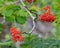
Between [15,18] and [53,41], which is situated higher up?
[15,18]

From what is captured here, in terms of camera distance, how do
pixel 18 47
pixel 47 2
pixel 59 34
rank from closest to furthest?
pixel 18 47 → pixel 59 34 → pixel 47 2

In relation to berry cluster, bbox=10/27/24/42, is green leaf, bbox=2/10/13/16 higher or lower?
higher

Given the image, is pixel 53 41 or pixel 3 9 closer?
pixel 53 41

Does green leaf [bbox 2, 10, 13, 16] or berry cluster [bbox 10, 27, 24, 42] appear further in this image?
green leaf [bbox 2, 10, 13, 16]

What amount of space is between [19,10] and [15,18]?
0.14 m

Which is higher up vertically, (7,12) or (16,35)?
(7,12)

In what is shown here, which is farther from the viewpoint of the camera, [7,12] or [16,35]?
[7,12]

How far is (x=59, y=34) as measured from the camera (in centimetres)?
441

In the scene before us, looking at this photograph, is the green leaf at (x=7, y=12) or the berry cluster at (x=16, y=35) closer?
the berry cluster at (x=16, y=35)

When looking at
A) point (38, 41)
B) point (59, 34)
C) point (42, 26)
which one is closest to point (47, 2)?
point (59, 34)

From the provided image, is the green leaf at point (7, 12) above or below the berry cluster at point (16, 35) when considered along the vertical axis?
above

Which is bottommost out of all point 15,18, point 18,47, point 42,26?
point 42,26

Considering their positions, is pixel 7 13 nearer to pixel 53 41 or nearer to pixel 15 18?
pixel 15 18

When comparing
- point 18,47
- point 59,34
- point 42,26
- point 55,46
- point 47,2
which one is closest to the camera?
point 55,46
